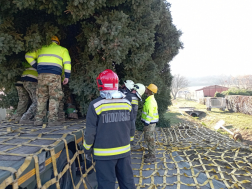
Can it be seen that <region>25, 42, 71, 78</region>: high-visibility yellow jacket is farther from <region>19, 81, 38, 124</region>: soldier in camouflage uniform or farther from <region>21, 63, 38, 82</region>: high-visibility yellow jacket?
<region>19, 81, 38, 124</region>: soldier in camouflage uniform

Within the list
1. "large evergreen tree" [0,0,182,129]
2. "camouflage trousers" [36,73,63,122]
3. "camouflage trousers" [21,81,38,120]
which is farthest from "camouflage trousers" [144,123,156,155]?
→ "camouflage trousers" [21,81,38,120]

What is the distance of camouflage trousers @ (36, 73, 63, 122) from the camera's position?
3658mm

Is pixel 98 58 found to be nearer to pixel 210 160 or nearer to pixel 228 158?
pixel 210 160

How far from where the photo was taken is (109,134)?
84.6 inches

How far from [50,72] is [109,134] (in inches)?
86.2

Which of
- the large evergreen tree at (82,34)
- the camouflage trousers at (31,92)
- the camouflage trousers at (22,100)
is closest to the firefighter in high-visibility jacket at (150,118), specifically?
the large evergreen tree at (82,34)

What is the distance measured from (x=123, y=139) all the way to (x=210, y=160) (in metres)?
3.35

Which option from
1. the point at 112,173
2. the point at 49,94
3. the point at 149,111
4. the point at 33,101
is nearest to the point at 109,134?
the point at 112,173

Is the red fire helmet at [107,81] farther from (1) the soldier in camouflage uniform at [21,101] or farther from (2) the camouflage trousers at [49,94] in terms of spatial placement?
(1) the soldier in camouflage uniform at [21,101]

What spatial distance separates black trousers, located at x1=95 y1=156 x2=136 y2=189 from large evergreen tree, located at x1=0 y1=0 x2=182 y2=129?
8.01 feet

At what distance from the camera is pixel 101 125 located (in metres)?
2.15

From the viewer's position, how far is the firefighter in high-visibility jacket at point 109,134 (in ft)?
6.98

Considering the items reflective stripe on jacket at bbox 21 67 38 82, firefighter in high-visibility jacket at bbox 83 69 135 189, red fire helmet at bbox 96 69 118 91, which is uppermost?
reflective stripe on jacket at bbox 21 67 38 82

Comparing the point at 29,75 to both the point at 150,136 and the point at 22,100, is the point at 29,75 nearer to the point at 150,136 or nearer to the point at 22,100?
the point at 22,100
